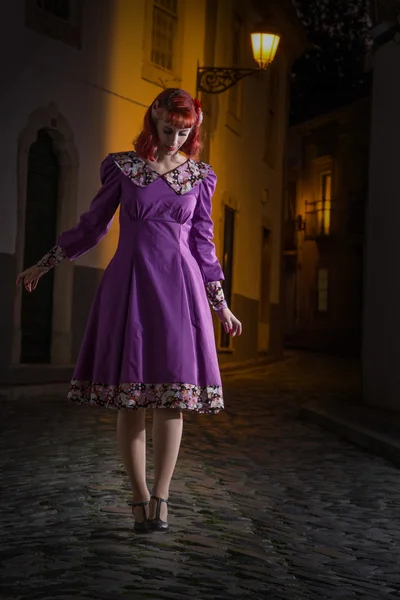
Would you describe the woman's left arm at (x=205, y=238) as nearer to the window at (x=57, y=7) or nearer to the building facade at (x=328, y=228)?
the window at (x=57, y=7)

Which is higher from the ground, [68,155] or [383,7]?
[383,7]

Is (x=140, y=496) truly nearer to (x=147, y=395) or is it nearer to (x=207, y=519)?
(x=147, y=395)

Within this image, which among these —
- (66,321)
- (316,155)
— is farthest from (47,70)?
(316,155)

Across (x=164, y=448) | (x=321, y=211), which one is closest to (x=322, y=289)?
(x=321, y=211)

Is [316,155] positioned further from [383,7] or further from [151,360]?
[151,360]

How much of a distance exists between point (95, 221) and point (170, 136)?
0.50 meters

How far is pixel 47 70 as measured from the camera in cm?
1503

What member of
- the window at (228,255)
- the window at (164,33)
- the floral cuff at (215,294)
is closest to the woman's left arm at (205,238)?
the floral cuff at (215,294)

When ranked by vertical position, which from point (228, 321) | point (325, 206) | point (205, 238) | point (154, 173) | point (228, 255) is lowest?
point (228, 321)

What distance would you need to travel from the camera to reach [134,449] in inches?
196

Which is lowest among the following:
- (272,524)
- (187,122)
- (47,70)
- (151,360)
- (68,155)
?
(272,524)

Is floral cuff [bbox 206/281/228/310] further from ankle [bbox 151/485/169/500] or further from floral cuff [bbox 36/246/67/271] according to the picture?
ankle [bbox 151/485/169/500]

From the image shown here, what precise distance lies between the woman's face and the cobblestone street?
1.63 m

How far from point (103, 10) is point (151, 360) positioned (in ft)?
39.5
